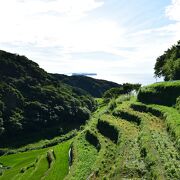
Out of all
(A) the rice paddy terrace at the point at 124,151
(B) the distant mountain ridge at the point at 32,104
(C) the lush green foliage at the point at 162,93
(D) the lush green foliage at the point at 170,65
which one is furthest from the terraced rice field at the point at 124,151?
(B) the distant mountain ridge at the point at 32,104

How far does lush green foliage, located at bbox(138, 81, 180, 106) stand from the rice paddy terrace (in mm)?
3013

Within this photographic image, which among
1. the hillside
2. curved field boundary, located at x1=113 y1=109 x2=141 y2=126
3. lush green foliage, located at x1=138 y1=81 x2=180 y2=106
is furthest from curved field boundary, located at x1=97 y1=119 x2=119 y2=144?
the hillside

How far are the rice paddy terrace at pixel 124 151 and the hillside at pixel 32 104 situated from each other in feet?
183

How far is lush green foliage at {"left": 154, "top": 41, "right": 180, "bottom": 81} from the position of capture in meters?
89.5

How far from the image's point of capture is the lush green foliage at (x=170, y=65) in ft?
294

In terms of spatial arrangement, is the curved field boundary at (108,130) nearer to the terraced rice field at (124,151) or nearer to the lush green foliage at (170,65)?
the terraced rice field at (124,151)

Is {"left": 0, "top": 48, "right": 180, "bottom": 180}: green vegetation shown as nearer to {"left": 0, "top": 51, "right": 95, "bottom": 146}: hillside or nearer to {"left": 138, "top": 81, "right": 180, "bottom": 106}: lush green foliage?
{"left": 138, "top": 81, "right": 180, "bottom": 106}: lush green foliage

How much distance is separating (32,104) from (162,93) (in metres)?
81.4

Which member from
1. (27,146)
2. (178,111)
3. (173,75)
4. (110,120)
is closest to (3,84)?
(27,146)

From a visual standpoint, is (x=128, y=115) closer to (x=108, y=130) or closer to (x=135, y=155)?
(x=108, y=130)

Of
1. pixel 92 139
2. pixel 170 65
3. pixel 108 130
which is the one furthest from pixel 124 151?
pixel 170 65

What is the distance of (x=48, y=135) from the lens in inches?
5315

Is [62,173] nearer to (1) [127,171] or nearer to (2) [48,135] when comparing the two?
(1) [127,171]

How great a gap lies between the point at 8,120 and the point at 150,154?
9527 centimetres
